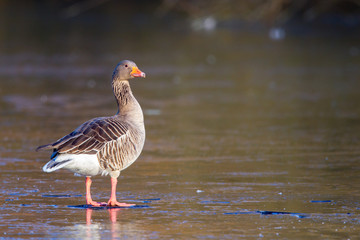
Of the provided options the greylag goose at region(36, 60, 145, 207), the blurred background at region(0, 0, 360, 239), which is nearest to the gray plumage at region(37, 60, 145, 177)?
the greylag goose at region(36, 60, 145, 207)

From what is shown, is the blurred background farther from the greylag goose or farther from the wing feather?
the wing feather

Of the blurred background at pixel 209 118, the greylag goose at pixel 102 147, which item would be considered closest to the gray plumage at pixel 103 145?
the greylag goose at pixel 102 147

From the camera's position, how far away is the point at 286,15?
27609 mm

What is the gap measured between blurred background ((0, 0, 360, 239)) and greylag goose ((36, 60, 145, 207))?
0.40m

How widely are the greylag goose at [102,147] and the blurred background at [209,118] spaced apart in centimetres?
40

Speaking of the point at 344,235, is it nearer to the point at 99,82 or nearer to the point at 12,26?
the point at 99,82

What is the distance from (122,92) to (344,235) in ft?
10.4

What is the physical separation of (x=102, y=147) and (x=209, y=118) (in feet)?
18.7

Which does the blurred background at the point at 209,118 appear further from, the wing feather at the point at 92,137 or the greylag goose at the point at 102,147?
the wing feather at the point at 92,137

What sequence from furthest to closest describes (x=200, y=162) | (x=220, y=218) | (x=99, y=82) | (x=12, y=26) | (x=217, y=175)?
(x=12, y=26), (x=99, y=82), (x=200, y=162), (x=217, y=175), (x=220, y=218)

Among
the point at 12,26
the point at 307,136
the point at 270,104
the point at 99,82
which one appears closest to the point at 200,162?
the point at 307,136

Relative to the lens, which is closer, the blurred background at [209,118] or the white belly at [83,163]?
the blurred background at [209,118]

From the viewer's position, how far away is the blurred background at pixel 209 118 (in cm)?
684

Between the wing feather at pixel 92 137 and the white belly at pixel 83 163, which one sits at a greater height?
the wing feather at pixel 92 137
